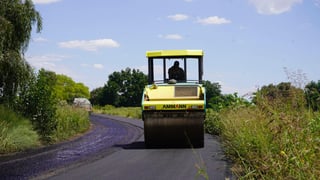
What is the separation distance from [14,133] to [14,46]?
17.9ft

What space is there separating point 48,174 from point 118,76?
93.0 meters

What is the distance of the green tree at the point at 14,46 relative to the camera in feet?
59.3

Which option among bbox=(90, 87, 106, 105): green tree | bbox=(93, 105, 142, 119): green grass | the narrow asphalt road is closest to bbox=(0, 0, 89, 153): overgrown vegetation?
the narrow asphalt road

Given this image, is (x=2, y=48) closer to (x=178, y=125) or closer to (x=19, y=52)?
(x=19, y=52)

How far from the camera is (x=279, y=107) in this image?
908cm

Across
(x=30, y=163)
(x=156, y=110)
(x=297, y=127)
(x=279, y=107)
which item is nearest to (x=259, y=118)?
(x=279, y=107)

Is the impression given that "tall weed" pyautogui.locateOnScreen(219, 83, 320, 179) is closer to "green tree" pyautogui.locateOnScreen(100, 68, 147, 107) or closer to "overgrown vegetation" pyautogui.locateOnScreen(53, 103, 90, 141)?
"overgrown vegetation" pyautogui.locateOnScreen(53, 103, 90, 141)

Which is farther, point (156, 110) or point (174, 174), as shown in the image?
point (156, 110)

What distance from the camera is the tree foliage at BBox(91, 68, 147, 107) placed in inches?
3666

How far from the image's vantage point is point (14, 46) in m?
18.9

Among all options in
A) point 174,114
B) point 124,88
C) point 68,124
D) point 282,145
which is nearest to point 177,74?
point 174,114

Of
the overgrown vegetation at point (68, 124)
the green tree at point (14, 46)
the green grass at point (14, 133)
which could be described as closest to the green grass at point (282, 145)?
the green grass at point (14, 133)

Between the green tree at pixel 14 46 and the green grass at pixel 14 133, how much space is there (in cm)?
184

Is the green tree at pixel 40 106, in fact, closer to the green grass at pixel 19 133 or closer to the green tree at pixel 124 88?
the green grass at pixel 19 133
